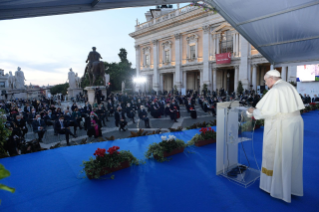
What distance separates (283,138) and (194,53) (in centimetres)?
3237

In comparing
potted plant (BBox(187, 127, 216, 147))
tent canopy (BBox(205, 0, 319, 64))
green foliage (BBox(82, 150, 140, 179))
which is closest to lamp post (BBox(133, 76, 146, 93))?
potted plant (BBox(187, 127, 216, 147))

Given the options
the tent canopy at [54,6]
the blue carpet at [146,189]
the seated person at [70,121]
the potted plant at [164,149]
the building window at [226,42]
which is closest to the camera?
the tent canopy at [54,6]

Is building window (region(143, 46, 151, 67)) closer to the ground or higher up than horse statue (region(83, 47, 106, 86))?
higher up

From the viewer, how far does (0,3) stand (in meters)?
2.71

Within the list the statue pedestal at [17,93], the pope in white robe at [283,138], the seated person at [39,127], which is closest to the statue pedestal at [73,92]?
the statue pedestal at [17,93]

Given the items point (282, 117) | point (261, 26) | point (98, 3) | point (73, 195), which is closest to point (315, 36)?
point (261, 26)

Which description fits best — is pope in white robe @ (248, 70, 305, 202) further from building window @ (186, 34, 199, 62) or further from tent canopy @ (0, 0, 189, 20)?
building window @ (186, 34, 199, 62)

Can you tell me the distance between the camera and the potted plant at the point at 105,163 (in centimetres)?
434

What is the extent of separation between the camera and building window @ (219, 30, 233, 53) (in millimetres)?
28983

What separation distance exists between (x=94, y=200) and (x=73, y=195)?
52 cm

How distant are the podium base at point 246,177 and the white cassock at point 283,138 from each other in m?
0.61

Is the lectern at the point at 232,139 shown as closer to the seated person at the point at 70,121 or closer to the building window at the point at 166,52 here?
the seated person at the point at 70,121

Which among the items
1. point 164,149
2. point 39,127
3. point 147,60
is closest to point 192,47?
point 147,60

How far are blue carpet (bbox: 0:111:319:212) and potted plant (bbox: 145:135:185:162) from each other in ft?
0.69
